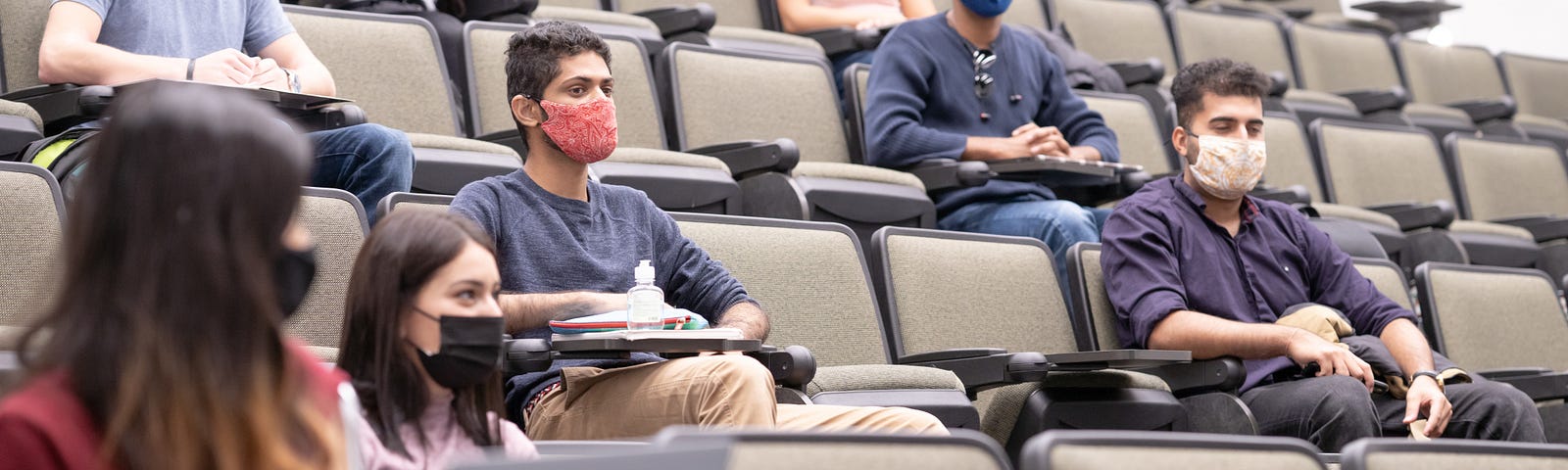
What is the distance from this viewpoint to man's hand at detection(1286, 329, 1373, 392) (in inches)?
90.1

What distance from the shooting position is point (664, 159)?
2.61 meters

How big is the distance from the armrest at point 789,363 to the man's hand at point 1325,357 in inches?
32.3

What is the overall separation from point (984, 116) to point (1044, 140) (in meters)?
0.15

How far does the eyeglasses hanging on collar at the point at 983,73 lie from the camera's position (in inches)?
125

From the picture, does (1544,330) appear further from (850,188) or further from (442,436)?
(442,436)

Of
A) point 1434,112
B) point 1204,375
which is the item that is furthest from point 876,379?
point 1434,112

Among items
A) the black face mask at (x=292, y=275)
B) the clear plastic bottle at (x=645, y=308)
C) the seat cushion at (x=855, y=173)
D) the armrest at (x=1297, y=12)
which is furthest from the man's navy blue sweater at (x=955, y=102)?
the armrest at (x=1297, y=12)

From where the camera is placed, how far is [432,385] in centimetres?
131

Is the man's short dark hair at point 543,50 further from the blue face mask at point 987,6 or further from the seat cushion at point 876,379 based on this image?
the blue face mask at point 987,6

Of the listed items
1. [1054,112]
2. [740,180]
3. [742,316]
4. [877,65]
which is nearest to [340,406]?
[742,316]

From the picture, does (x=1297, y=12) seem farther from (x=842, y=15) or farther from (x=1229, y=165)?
(x=1229, y=165)

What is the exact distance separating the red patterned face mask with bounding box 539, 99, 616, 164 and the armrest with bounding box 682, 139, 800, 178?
63cm

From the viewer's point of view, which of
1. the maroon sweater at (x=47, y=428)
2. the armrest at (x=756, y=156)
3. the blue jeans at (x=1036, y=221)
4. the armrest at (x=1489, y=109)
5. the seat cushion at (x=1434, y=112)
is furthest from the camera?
the armrest at (x=1489, y=109)

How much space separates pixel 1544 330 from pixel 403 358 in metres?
2.35
